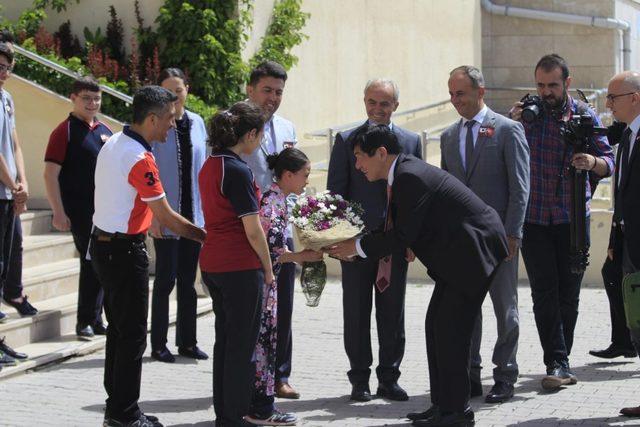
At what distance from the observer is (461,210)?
257 inches

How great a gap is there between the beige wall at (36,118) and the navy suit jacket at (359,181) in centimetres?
414

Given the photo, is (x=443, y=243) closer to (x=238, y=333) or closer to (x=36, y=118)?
(x=238, y=333)

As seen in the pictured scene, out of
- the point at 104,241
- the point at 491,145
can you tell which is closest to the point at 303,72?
the point at 491,145

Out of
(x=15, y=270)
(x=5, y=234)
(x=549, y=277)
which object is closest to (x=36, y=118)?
(x=15, y=270)

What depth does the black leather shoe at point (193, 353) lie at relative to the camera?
29.3 ft

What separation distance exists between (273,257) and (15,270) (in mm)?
2994

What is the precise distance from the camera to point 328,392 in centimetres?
793

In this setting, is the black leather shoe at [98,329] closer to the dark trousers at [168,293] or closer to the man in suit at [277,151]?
the dark trousers at [168,293]

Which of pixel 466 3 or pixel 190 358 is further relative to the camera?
pixel 466 3

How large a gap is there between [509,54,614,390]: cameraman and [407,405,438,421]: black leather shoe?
51.6 inches

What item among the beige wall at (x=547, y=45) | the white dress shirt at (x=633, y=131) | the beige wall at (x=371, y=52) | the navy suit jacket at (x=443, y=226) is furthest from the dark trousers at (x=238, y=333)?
the beige wall at (x=547, y=45)

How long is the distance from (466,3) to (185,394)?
42.0 ft

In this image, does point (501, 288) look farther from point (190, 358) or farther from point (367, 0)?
point (367, 0)

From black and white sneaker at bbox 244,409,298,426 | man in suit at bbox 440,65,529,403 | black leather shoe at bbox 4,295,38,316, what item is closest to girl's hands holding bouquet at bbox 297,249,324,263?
black and white sneaker at bbox 244,409,298,426
